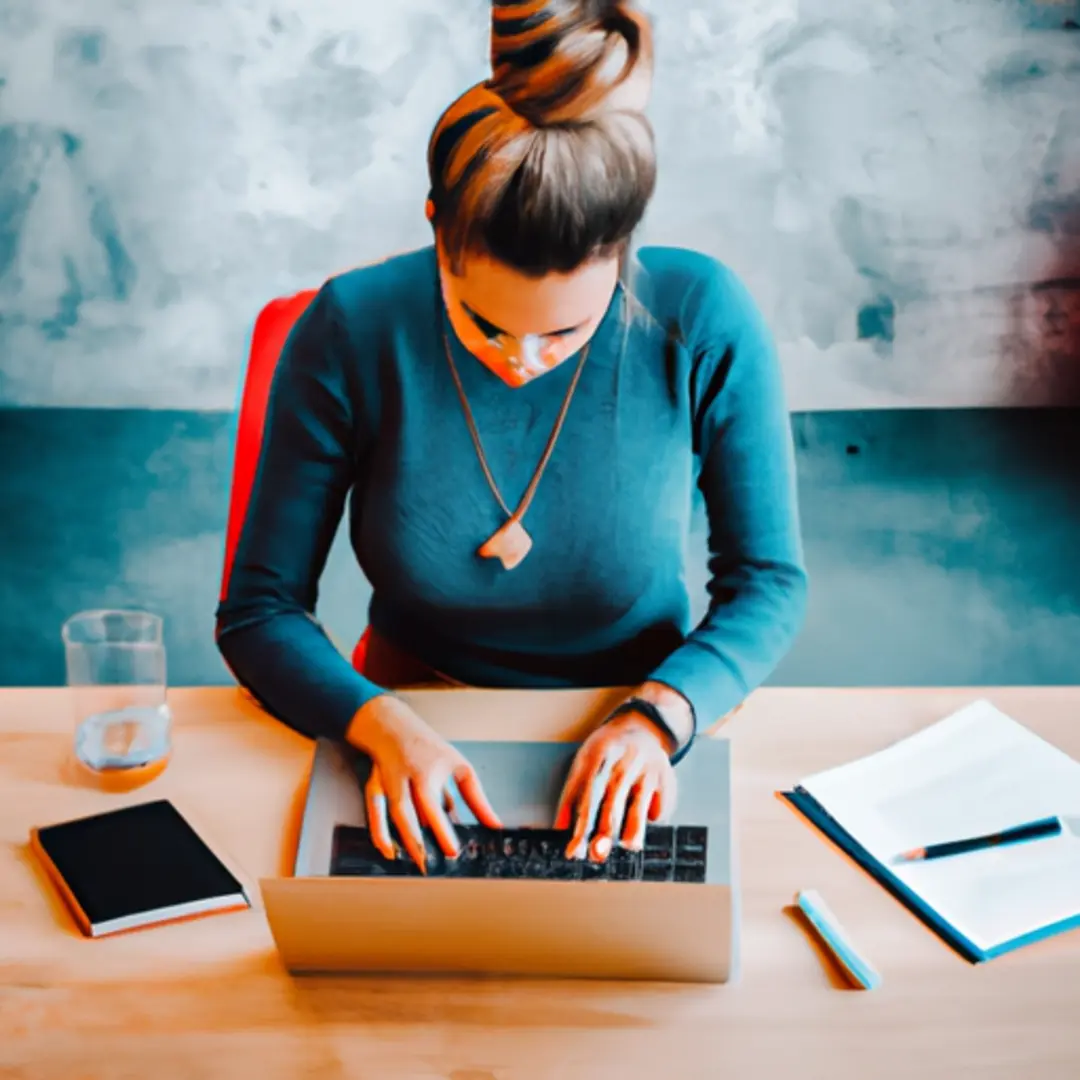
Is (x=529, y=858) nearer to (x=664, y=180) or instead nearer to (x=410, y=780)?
(x=410, y=780)

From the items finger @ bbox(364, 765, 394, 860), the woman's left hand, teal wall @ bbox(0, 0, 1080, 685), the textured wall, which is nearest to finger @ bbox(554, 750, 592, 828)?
the woman's left hand

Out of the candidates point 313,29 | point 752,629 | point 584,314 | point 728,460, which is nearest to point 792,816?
point 752,629

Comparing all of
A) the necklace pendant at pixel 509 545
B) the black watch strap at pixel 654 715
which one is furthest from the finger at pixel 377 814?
the necklace pendant at pixel 509 545

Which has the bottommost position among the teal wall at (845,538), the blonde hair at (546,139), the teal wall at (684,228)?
the teal wall at (845,538)

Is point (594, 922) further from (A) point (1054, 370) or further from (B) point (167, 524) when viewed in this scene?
(A) point (1054, 370)

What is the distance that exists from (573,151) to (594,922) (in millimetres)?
650

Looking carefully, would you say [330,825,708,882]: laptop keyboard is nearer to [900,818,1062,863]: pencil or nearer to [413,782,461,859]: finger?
[413,782,461,859]: finger

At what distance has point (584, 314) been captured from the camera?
1.23 meters

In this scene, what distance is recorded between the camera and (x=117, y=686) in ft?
3.74

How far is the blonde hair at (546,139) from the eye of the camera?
1.12 metres

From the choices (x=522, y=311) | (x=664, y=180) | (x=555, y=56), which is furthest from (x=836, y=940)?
(x=664, y=180)

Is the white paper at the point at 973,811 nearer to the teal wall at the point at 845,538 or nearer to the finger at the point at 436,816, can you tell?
the finger at the point at 436,816

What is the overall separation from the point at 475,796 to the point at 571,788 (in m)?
0.07

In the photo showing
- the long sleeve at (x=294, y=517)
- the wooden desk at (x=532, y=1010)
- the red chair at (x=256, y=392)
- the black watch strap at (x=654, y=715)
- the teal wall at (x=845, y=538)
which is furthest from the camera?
the teal wall at (x=845, y=538)
